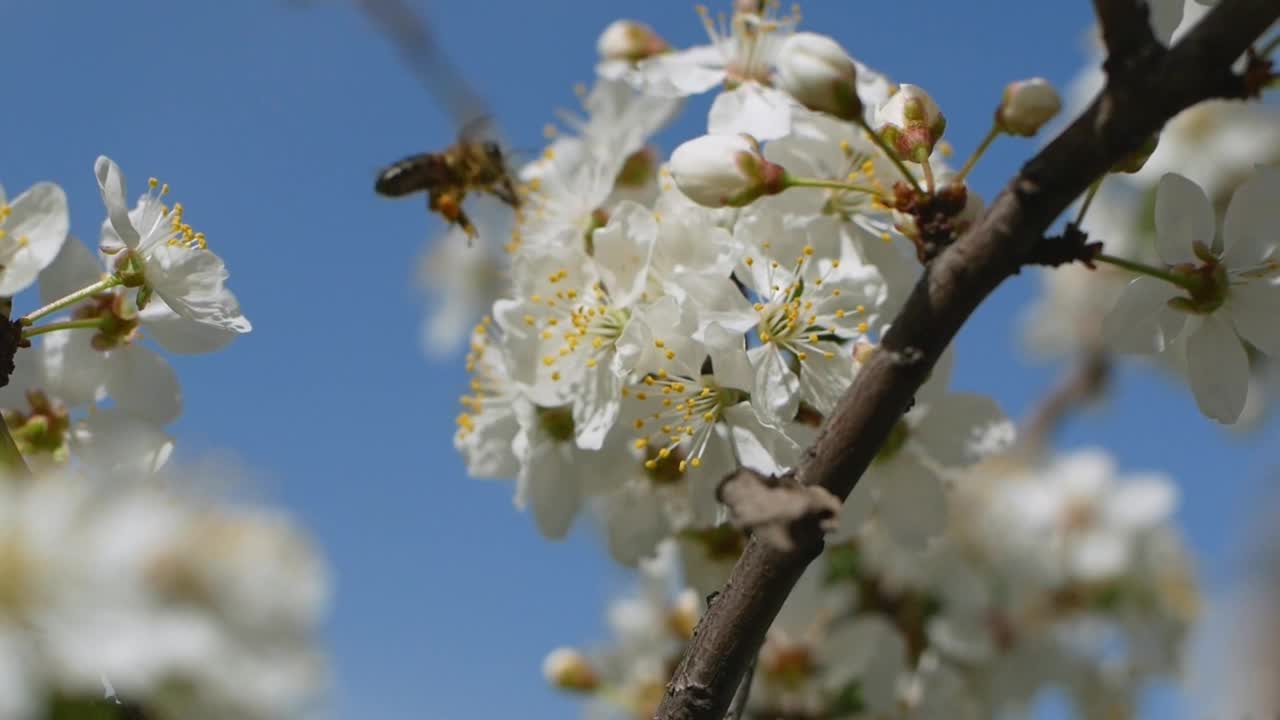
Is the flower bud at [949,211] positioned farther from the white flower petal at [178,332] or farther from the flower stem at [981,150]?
the white flower petal at [178,332]

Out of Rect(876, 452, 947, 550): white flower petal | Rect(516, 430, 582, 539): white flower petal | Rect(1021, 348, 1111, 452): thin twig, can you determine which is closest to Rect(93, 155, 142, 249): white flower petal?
Rect(516, 430, 582, 539): white flower petal

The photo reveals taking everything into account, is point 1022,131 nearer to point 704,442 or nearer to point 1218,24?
point 1218,24

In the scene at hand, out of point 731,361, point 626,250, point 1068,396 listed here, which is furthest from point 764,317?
point 1068,396

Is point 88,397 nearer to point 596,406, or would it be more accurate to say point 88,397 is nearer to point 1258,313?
point 596,406

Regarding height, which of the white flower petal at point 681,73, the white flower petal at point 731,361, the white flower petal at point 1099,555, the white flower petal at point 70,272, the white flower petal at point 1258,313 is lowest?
the white flower petal at point 70,272

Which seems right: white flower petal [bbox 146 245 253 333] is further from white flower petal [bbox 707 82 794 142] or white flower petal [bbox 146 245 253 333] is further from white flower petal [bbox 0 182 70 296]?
white flower petal [bbox 707 82 794 142]

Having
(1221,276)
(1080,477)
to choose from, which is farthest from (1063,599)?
(1221,276)

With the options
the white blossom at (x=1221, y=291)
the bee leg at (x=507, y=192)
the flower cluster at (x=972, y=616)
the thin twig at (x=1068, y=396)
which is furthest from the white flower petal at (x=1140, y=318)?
the thin twig at (x=1068, y=396)
